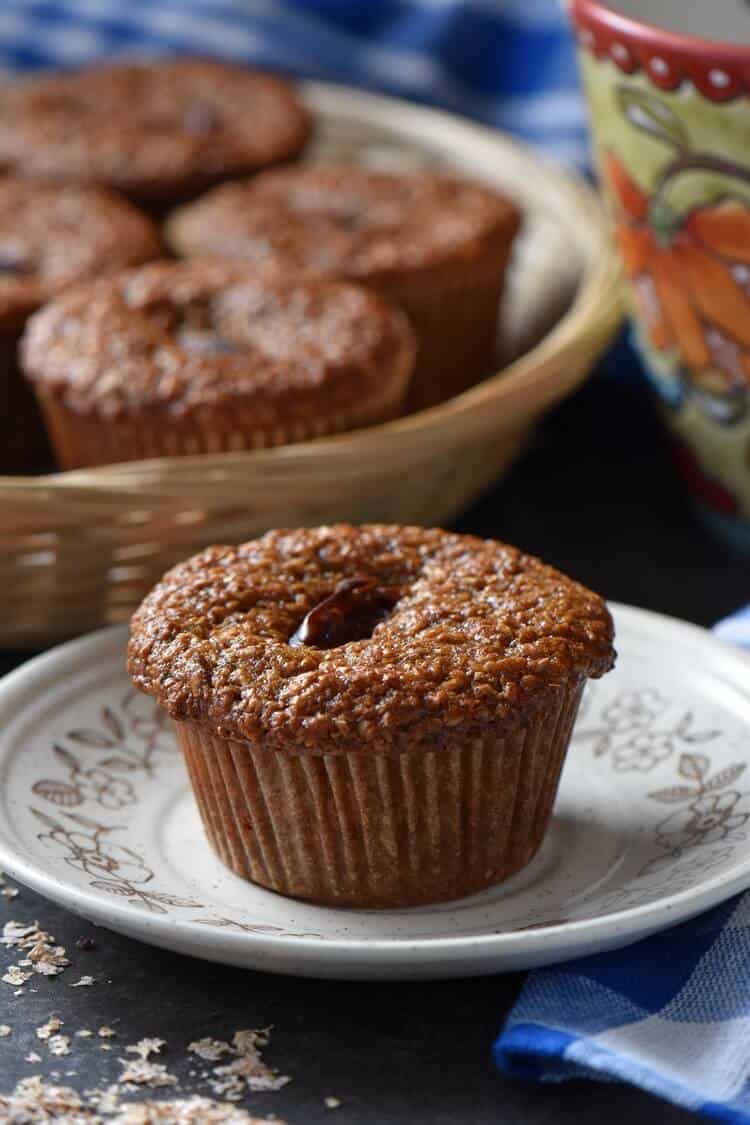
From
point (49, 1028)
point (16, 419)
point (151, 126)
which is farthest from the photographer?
point (151, 126)

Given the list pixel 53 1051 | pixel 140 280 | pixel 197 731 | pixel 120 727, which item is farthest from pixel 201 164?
pixel 53 1051

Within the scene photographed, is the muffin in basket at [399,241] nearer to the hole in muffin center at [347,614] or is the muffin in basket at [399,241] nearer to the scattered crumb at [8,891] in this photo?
the hole in muffin center at [347,614]

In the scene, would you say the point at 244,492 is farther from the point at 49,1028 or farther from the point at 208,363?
the point at 49,1028

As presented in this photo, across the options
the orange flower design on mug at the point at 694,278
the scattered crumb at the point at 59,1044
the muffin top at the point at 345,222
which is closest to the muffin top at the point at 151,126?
the muffin top at the point at 345,222

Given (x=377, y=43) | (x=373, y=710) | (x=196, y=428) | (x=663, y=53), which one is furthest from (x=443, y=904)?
(x=377, y=43)

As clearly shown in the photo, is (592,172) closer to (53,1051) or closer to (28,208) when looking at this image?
(28,208)

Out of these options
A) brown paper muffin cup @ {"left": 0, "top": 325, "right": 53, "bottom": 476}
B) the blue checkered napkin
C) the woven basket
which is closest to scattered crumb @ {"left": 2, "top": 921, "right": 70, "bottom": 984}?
the woven basket

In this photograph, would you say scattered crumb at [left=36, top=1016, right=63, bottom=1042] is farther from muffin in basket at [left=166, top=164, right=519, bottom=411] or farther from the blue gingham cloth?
muffin in basket at [left=166, top=164, right=519, bottom=411]
